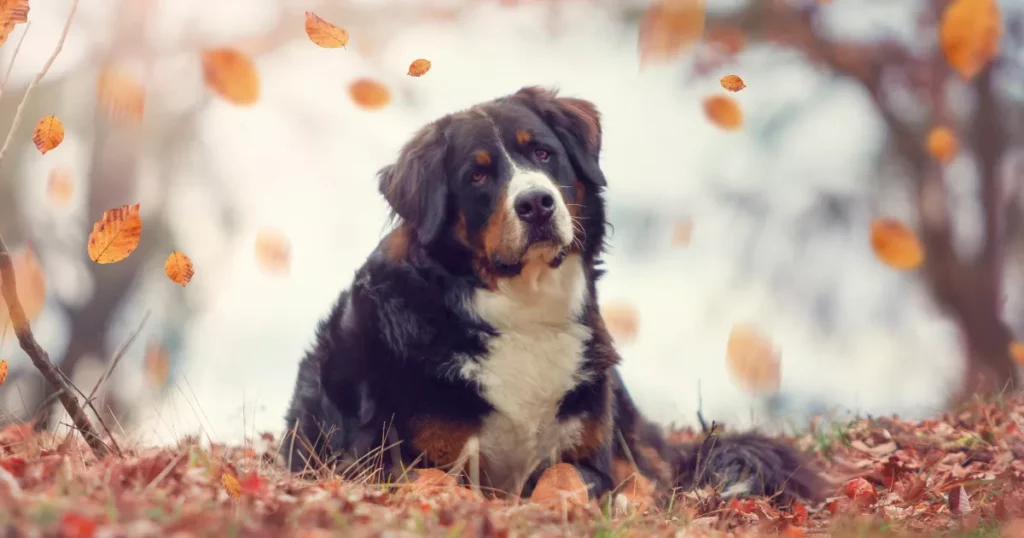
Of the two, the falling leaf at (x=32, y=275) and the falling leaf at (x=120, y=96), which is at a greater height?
the falling leaf at (x=120, y=96)

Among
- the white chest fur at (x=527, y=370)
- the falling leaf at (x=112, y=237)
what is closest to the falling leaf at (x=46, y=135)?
the falling leaf at (x=112, y=237)

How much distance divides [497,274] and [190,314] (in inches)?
159

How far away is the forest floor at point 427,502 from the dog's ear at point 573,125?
152cm

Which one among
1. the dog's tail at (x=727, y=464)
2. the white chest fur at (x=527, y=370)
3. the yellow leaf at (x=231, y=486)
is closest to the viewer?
the yellow leaf at (x=231, y=486)

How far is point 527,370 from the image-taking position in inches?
166

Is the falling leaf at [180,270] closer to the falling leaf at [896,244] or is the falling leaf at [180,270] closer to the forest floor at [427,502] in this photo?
the forest floor at [427,502]

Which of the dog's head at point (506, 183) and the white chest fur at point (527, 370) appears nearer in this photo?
the dog's head at point (506, 183)

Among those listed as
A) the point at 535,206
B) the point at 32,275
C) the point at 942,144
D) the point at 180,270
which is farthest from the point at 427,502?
the point at 942,144

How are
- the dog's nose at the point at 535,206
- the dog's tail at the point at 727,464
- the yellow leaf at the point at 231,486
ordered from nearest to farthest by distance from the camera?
the yellow leaf at the point at 231,486 < the dog's nose at the point at 535,206 < the dog's tail at the point at 727,464

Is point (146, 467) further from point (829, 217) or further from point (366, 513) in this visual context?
point (829, 217)

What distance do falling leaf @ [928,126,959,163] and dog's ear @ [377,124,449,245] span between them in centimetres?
→ 518

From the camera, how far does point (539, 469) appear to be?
4180 millimetres

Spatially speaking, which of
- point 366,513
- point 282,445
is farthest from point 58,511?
point 282,445

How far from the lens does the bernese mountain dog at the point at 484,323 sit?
402cm
